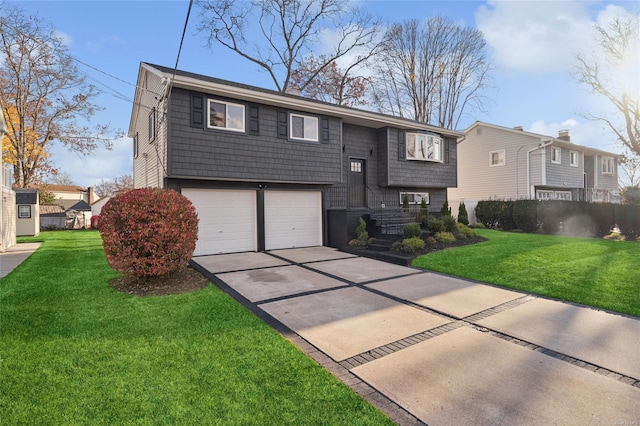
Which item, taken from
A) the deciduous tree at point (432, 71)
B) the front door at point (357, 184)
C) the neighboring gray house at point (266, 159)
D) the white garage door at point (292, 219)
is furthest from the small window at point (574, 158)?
the white garage door at point (292, 219)

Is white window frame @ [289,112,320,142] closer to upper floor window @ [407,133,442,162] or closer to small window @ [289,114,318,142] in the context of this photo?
small window @ [289,114,318,142]

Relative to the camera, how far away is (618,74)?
62.0ft

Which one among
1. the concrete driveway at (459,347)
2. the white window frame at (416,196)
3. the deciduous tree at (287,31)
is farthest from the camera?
the deciduous tree at (287,31)

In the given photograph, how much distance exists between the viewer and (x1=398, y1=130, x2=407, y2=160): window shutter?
13500mm

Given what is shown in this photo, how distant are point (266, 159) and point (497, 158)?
16.8 meters

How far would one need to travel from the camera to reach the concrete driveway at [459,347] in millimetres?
2588

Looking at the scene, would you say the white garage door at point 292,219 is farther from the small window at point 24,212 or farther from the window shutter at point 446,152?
the small window at point 24,212

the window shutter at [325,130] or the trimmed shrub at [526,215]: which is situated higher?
the window shutter at [325,130]

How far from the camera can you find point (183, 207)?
21.4ft

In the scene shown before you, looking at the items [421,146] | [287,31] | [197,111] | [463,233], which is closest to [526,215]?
[463,233]

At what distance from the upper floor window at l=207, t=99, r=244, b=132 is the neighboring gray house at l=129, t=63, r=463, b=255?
0.03 metres

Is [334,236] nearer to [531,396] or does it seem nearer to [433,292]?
[433,292]

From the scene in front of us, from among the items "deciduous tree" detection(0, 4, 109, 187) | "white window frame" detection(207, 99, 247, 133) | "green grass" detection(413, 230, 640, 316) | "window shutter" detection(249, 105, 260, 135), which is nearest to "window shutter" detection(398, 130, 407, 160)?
"green grass" detection(413, 230, 640, 316)

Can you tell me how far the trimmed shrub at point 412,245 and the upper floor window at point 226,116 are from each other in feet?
19.7
